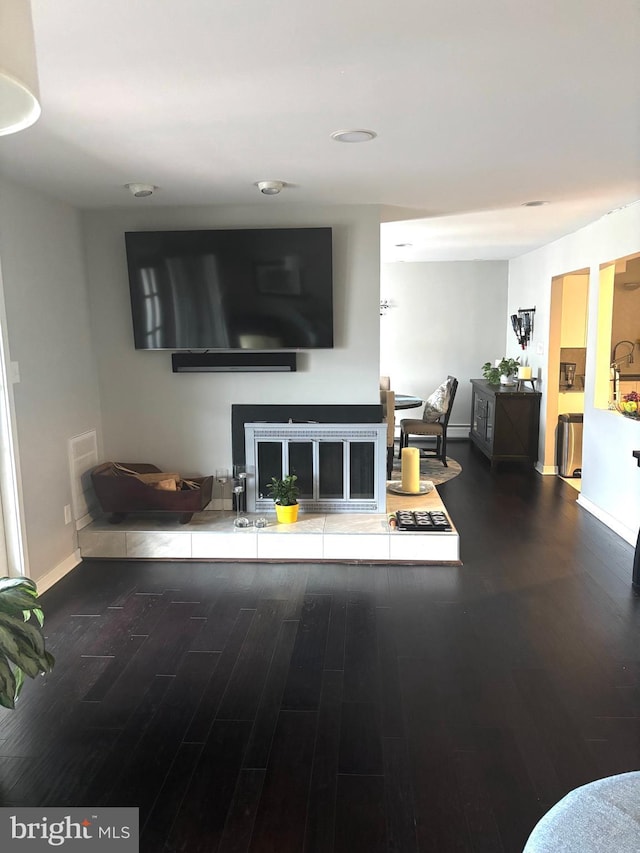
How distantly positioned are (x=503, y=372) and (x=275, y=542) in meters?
4.11

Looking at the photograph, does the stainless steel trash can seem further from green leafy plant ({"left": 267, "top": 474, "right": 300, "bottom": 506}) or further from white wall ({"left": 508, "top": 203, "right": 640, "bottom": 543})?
green leafy plant ({"left": 267, "top": 474, "right": 300, "bottom": 506})

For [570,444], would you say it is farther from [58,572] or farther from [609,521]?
[58,572]

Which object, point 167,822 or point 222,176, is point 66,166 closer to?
point 222,176

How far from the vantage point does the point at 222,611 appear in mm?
3379

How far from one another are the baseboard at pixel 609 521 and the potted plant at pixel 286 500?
2.33 metres

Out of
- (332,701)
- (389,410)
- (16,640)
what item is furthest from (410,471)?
(16,640)

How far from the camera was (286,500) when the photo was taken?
4234 mm

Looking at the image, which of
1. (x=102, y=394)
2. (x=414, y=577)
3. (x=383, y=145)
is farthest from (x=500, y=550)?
(x=102, y=394)

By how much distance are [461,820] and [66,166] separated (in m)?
3.32

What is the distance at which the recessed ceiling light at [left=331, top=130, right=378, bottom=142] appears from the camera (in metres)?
2.63

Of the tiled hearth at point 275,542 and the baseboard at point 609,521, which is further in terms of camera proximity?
the baseboard at point 609,521

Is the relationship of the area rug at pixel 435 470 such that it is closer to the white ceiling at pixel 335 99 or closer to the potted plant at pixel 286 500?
the potted plant at pixel 286 500

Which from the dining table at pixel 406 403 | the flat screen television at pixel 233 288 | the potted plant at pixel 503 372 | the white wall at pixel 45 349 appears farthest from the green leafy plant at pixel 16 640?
the potted plant at pixel 503 372

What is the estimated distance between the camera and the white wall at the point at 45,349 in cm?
342
